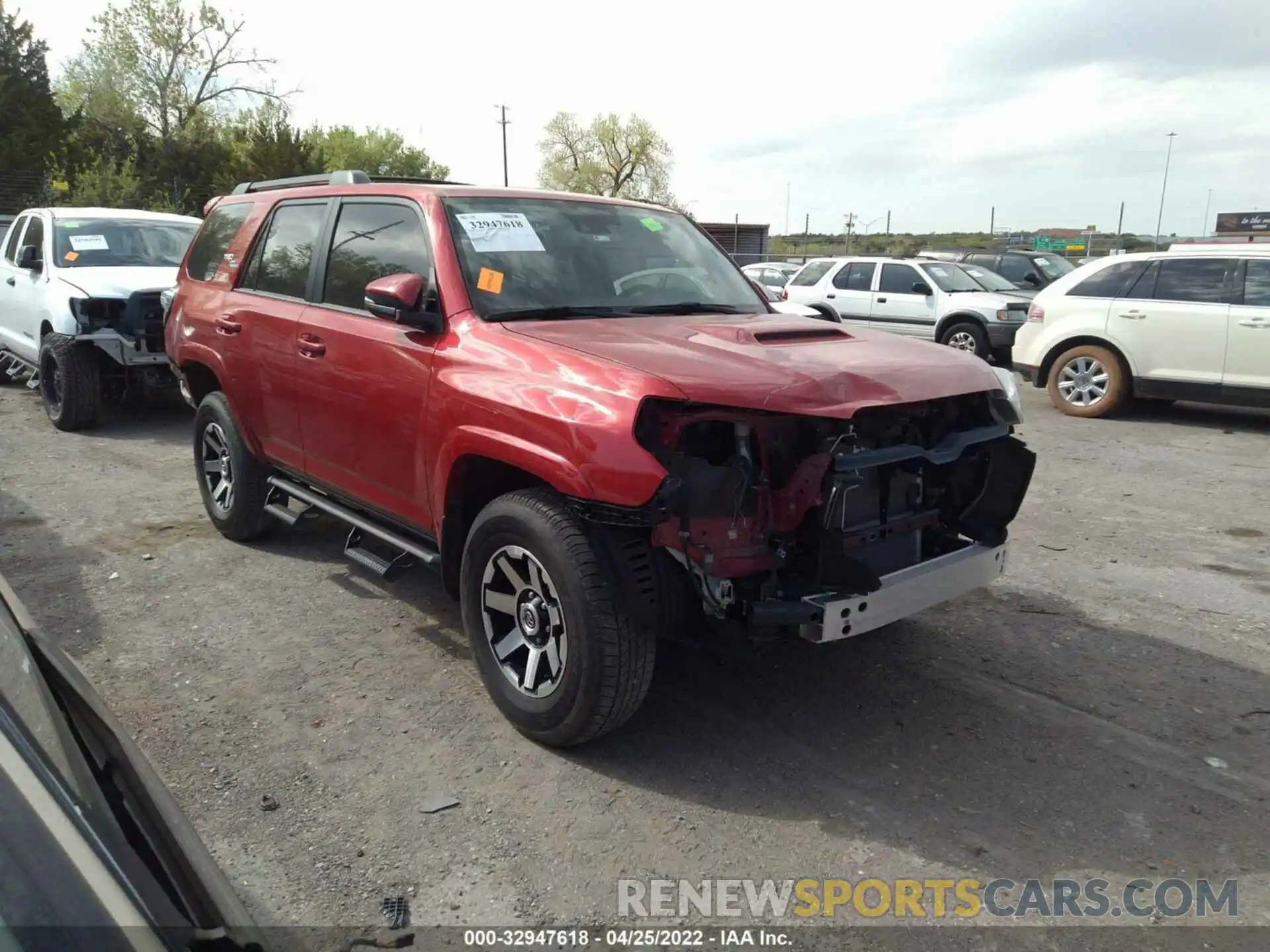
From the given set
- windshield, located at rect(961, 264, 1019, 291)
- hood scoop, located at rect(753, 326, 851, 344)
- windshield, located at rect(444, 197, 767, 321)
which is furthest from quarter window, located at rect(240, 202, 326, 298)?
windshield, located at rect(961, 264, 1019, 291)

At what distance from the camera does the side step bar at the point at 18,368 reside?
9117 mm

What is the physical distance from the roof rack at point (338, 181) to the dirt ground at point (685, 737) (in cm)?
204

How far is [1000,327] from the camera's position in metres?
12.8

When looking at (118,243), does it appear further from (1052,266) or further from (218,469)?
(1052,266)

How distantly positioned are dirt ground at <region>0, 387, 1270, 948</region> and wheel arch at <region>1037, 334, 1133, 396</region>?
182 inches

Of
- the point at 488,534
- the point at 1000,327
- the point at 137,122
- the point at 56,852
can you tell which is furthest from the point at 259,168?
the point at 56,852

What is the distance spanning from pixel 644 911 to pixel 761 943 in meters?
0.33

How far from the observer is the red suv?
2.89m

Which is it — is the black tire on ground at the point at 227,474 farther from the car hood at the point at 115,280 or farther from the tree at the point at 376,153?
the tree at the point at 376,153

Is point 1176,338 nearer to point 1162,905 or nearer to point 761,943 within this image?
point 1162,905

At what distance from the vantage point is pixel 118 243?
9.14m

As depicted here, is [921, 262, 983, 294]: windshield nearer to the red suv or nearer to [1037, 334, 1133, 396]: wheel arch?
[1037, 334, 1133, 396]: wheel arch

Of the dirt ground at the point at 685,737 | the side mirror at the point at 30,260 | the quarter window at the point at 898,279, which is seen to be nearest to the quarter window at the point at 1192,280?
the quarter window at the point at 898,279

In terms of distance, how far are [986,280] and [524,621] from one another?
13.0 m
